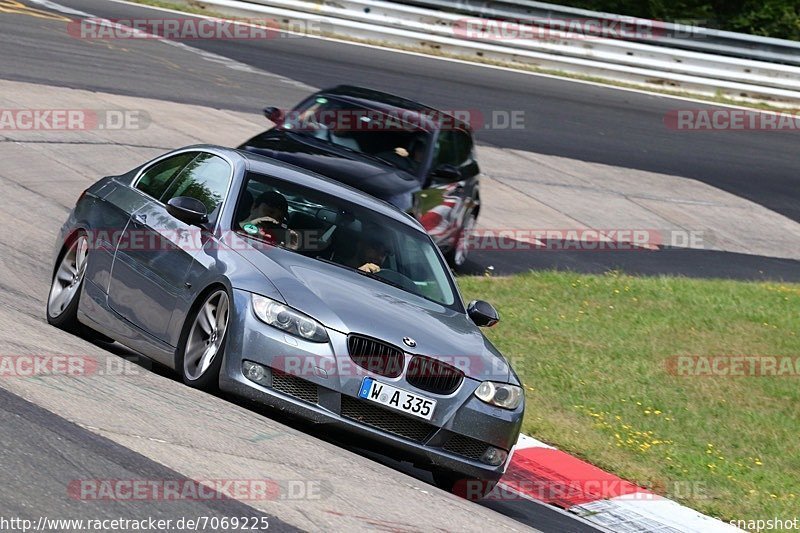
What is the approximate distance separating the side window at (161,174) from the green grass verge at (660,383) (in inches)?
125

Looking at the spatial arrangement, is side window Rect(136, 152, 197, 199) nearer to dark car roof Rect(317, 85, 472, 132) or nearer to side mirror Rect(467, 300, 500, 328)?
side mirror Rect(467, 300, 500, 328)

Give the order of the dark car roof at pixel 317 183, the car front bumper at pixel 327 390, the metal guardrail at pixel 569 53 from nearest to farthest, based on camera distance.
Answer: the car front bumper at pixel 327 390 → the dark car roof at pixel 317 183 → the metal guardrail at pixel 569 53

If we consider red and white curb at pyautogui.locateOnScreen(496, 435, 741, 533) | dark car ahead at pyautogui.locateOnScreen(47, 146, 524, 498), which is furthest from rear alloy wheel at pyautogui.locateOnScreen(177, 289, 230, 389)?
red and white curb at pyautogui.locateOnScreen(496, 435, 741, 533)

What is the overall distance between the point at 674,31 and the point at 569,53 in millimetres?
2246

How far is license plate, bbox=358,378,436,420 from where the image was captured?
7273mm

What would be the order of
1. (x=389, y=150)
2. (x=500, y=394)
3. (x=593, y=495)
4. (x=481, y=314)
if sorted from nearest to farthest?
(x=500, y=394), (x=481, y=314), (x=593, y=495), (x=389, y=150)

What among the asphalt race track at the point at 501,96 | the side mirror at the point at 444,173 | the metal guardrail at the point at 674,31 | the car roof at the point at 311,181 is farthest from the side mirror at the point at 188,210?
the metal guardrail at the point at 674,31

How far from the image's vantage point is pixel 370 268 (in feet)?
27.8

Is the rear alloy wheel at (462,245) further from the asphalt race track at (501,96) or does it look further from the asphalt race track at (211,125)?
the asphalt race track at (501,96)

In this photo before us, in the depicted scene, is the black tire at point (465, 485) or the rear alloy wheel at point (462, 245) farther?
the rear alloy wheel at point (462, 245)

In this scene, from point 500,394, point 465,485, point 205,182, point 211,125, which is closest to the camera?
point 500,394

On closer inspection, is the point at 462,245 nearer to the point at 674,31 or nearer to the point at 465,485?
the point at 465,485

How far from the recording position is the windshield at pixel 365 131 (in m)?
14.1

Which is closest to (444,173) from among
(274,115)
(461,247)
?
(461,247)
